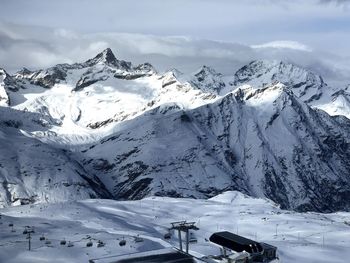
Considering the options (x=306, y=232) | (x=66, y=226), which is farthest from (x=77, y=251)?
(x=306, y=232)

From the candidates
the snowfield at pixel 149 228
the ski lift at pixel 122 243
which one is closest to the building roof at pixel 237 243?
the snowfield at pixel 149 228

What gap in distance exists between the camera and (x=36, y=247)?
69875mm

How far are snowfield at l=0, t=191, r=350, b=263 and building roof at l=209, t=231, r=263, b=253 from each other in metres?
17.8

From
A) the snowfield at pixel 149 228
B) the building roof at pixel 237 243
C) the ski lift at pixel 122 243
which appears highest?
the building roof at pixel 237 243

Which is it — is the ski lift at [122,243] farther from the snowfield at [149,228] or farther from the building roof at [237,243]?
the building roof at [237,243]

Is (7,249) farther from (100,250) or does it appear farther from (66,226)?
(66,226)

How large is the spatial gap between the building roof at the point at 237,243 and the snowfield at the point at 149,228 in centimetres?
1783

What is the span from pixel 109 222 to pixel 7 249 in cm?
5455

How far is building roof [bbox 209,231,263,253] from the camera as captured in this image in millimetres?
50812

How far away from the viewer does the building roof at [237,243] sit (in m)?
50.8

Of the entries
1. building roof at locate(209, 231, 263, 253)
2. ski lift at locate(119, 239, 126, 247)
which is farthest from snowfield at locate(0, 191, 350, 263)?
building roof at locate(209, 231, 263, 253)

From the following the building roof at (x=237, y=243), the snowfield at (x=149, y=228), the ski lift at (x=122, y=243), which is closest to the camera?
the building roof at (x=237, y=243)

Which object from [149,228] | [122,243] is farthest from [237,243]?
[149,228]

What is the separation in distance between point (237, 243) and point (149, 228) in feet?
239
